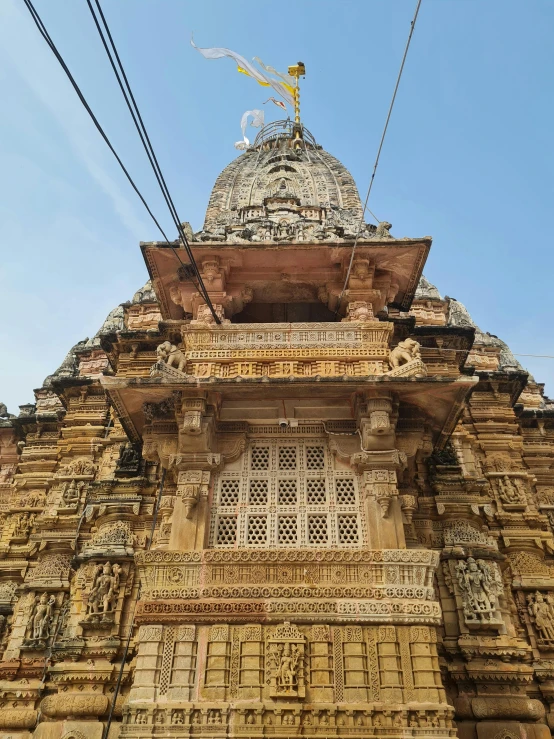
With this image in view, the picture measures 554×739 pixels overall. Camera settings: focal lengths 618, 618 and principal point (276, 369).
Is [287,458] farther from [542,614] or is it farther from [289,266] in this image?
[542,614]

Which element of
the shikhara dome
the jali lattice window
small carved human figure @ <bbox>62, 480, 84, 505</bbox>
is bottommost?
the jali lattice window

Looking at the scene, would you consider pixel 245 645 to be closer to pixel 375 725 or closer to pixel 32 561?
pixel 375 725

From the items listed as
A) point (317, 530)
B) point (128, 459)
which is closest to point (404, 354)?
point (317, 530)

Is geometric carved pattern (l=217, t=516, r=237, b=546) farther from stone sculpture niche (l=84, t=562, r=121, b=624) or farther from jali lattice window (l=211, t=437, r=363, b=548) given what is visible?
stone sculpture niche (l=84, t=562, r=121, b=624)

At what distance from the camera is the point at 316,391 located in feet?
32.1

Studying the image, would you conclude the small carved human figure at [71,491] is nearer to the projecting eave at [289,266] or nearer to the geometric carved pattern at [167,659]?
the projecting eave at [289,266]

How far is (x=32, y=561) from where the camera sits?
41.1 ft

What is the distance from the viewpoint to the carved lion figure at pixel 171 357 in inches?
401

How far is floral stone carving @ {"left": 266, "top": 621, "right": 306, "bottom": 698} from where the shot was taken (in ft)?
24.5

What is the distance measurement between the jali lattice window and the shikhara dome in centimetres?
570

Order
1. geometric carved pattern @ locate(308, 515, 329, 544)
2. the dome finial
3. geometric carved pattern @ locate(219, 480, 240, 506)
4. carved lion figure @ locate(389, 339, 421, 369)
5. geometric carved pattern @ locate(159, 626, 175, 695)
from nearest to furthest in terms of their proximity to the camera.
Answer: geometric carved pattern @ locate(159, 626, 175, 695)
geometric carved pattern @ locate(308, 515, 329, 544)
geometric carved pattern @ locate(219, 480, 240, 506)
carved lion figure @ locate(389, 339, 421, 369)
the dome finial

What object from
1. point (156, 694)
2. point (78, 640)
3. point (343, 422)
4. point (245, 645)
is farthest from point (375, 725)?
point (78, 640)

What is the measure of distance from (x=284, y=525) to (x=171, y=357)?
331 cm

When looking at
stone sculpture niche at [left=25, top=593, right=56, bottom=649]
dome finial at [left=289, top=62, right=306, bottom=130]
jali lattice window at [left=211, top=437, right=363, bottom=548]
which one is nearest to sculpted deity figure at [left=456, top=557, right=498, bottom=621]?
jali lattice window at [left=211, top=437, right=363, bottom=548]
